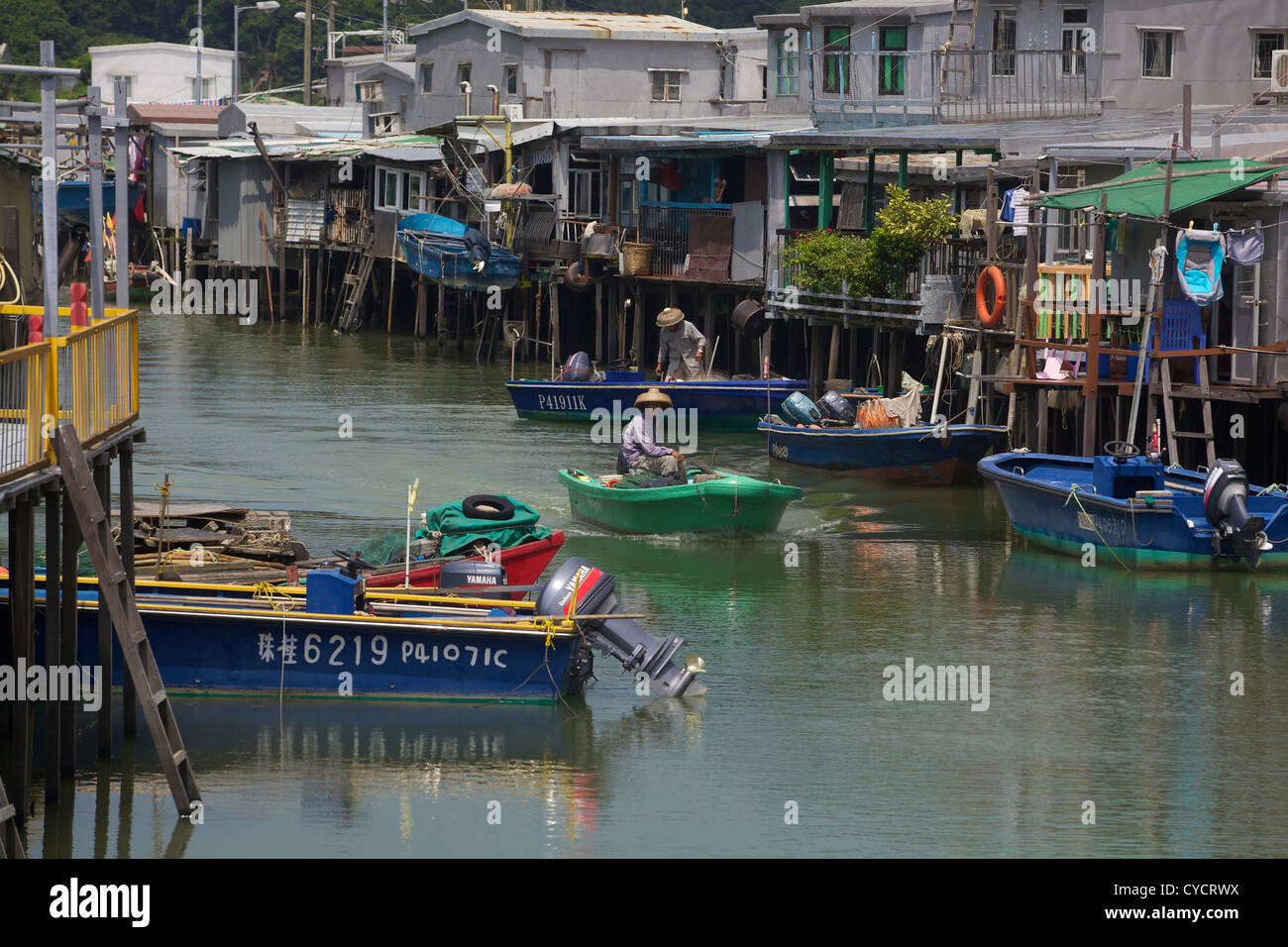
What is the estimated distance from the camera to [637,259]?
3975 centimetres

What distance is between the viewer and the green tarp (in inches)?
717

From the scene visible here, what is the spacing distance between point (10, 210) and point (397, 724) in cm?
596

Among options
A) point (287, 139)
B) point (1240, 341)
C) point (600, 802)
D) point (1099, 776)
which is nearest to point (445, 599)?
point (600, 802)

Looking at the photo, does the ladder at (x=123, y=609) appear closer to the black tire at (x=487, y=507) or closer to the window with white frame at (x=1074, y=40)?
the black tire at (x=487, y=507)

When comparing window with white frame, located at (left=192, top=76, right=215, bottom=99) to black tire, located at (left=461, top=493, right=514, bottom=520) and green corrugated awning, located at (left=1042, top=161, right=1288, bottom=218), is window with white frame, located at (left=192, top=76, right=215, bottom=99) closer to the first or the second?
green corrugated awning, located at (left=1042, top=161, right=1288, bottom=218)

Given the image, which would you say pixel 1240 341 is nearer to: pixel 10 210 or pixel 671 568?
pixel 671 568

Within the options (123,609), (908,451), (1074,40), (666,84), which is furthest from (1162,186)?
(666,84)

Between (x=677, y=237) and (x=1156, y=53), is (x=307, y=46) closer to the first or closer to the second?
(x=677, y=237)

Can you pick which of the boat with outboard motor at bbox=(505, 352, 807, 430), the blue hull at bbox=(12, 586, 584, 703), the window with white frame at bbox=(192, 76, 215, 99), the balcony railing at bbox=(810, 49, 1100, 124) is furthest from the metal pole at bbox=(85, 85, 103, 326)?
the window with white frame at bbox=(192, 76, 215, 99)

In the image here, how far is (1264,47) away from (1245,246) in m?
15.8

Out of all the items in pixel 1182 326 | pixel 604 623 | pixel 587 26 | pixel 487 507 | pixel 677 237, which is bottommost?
pixel 604 623

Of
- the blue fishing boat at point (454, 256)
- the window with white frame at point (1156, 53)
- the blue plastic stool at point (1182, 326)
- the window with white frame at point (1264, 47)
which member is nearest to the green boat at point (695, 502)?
the blue plastic stool at point (1182, 326)

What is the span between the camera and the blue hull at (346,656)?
1552 cm

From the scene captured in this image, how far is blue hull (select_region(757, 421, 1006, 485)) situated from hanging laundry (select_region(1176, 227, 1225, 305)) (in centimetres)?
413
